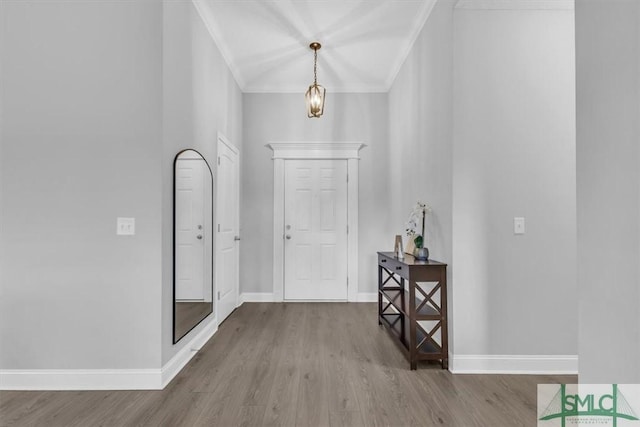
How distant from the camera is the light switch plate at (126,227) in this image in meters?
2.46

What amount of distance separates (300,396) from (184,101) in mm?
2323

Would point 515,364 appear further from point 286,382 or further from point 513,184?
point 286,382

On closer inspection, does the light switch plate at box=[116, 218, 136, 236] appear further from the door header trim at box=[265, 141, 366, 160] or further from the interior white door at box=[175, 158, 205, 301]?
the door header trim at box=[265, 141, 366, 160]

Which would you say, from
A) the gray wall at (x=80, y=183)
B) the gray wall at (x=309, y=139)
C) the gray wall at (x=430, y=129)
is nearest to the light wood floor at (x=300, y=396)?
the gray wall at (x=80, y=183)

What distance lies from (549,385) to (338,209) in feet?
10.4

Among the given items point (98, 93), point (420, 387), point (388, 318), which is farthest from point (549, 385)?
point (98, 93)

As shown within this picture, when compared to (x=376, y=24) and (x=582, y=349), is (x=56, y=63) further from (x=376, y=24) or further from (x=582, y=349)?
(x=582, y=349)

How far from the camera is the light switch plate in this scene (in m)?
2.46

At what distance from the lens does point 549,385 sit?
248 centimetres

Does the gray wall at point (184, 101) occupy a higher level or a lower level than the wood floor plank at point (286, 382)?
higher

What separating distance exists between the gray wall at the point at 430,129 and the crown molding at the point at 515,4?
138 millimetres

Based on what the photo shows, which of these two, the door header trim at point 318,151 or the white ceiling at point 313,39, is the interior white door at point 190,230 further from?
the door header trim at point 318,151

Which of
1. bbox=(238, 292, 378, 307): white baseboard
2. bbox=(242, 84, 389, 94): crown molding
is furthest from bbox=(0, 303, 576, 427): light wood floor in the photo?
bbox=(242, 84, 389, 94): crown molding

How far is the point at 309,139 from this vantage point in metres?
5.11
